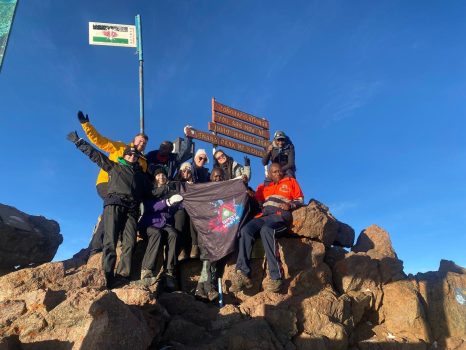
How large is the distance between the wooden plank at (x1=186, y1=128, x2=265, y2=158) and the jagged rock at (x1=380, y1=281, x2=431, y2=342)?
687 cm

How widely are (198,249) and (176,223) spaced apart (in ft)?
2.61

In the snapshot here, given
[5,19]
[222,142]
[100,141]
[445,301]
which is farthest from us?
[222,142]

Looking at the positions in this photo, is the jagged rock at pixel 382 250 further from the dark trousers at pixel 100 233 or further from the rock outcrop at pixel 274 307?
the dark trousers at pixel 100 233

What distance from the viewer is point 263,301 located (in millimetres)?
7902

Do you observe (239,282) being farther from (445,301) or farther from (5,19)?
(5,19)

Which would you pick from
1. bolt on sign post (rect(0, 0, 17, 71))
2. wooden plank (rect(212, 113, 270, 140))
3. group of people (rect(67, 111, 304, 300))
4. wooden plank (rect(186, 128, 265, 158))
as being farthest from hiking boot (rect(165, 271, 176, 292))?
wooden plank (rect(212, 113, 270, 140))

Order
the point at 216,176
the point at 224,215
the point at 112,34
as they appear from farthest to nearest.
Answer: the point at 112,34 → the point at 216,176 → the point at 224,215

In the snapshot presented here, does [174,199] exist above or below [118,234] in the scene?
above

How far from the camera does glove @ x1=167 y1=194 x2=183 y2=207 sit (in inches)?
339

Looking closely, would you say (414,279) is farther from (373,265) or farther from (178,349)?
(178,349)

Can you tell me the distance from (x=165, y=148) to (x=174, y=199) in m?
2.14

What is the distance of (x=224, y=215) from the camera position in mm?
8898

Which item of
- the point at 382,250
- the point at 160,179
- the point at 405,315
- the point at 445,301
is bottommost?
the point at 405,315

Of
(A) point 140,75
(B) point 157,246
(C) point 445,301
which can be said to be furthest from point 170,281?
(A) point 140,75
